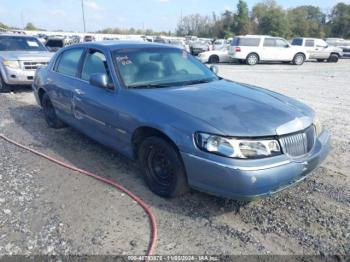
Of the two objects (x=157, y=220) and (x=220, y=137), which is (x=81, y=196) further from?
(x=220, y=137)

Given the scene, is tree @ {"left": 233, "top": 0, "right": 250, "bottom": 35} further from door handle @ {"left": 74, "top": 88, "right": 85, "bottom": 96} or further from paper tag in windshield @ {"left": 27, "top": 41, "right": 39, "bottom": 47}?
door handle @ {"left": 74, "top": 88, "right": 85, "bottom": 96}

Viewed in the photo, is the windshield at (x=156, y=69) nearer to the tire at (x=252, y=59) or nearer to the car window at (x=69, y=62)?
the car window at (x=69, y=62)

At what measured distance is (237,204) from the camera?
3555mm

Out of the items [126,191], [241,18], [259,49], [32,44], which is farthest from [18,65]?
[241,18]

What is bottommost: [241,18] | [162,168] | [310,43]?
[162,168]

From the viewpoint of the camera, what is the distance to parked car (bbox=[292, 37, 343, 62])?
23.3m

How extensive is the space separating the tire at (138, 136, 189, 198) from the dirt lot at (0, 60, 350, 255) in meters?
0.16

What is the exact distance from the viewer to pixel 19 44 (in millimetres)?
10766

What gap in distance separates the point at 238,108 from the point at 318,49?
23344 mm

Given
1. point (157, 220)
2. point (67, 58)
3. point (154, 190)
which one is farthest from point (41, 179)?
point (67, 58)

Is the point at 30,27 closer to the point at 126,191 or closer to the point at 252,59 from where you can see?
the point at 252,59

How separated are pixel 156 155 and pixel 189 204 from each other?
0.63m

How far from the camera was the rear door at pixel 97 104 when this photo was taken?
409cm

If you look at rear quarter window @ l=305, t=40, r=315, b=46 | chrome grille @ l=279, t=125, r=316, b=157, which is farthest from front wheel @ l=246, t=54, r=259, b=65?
chrome grille @ l=279, t=125, r=316, b=157
